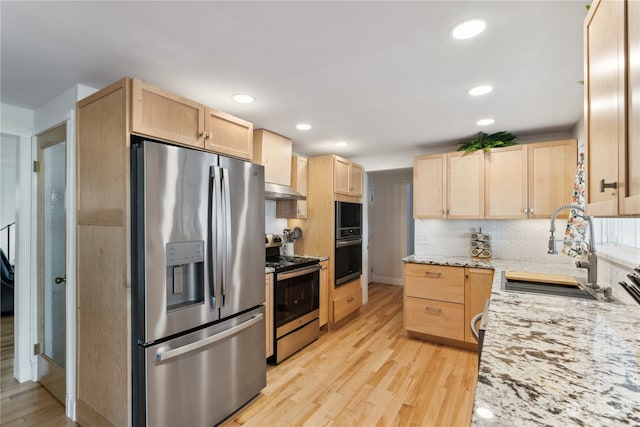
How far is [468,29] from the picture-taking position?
146 cm

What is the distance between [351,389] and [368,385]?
0.51ft

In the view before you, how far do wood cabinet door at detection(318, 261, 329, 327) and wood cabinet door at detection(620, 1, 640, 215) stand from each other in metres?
2.87

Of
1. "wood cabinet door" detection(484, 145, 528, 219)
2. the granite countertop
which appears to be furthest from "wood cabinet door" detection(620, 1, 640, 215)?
"wood cabinet door" detection(484, 145, 528, 219)

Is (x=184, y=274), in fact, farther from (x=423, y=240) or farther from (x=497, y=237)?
(x=497, y=237)

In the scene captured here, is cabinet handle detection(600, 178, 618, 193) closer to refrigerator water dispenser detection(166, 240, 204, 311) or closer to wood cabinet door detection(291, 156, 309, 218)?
refrigerator water dispenser detection(166, 240, 204, 311)

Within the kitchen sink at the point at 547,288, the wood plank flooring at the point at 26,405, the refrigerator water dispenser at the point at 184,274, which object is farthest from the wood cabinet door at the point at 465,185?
the wood plank flooring at the point at 26,405

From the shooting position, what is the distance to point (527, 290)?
6.11ft

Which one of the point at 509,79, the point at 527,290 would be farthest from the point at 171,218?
the point at 509,79

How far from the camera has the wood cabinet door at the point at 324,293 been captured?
3.47 meters

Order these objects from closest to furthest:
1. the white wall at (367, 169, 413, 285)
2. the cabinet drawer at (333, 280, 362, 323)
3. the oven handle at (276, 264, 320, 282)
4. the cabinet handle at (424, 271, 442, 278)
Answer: the oven handle at (276, 264, 320, 282) → the cabinet handle at (424, 271, 442, 278) → the cabinet drawer at (333, 280, 362, 323) → the white wall at (367, 169, 413, 285)

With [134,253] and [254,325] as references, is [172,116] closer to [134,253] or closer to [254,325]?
[134,253]

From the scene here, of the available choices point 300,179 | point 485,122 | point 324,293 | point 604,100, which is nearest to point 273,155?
point 300,179

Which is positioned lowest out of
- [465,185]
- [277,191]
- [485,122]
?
[277,191]

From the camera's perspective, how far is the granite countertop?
2.10 feet
